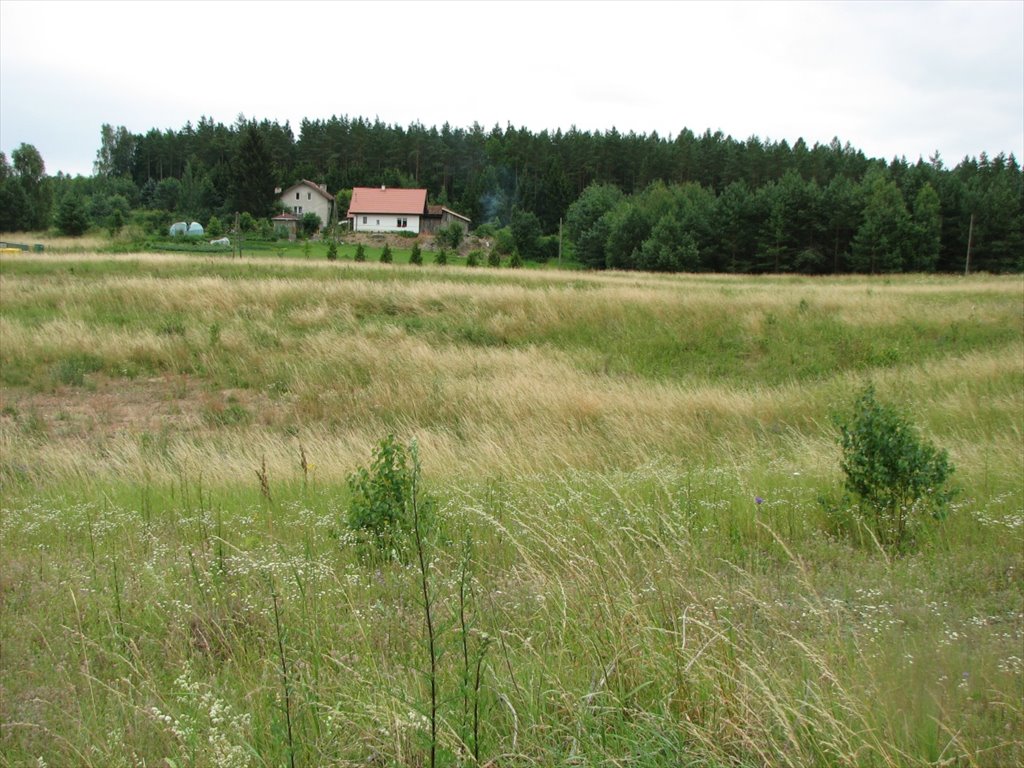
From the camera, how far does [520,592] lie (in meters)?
3.48

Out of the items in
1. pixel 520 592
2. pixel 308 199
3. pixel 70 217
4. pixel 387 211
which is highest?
pixel 308 199

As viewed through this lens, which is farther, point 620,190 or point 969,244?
point 620,190

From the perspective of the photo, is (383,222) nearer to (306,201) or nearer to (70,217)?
(306,201)

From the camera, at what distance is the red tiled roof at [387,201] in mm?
77250

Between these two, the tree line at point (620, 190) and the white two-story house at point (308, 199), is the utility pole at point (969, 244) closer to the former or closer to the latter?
the tree line at point (620, 190)

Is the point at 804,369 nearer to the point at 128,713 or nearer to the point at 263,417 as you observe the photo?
the point at 263,417

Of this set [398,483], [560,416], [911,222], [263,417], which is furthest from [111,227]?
[911,222]

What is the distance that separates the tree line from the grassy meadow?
179ft

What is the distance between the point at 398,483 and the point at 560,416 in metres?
5.24

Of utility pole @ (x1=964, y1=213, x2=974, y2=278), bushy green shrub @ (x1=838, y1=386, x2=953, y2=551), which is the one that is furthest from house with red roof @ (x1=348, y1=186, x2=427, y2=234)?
bushy green shrub @ (x1=838, y1=386, x2=953, y2=551)

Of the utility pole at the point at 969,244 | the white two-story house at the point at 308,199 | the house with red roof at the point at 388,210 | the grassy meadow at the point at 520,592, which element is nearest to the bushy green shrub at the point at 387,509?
the grassy meadow at the point at 520,592

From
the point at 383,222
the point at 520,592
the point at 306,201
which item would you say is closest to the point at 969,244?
the point at 383,222

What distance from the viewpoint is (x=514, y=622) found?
318 centimetres

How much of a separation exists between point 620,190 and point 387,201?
84.3 feet
